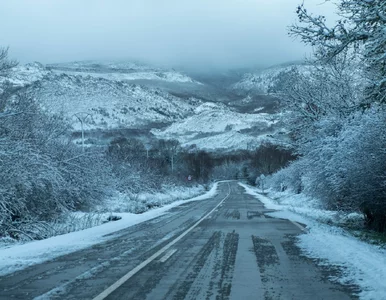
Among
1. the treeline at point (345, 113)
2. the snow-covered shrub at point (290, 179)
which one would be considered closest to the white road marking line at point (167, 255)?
the treeline at point (345, 113)

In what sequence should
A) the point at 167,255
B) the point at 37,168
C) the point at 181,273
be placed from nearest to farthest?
the point at 181,273, the point at 167,255, the point at 37,168

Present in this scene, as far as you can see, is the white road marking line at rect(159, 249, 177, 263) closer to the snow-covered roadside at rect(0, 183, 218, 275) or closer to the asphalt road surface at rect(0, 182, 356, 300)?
the asphalt road surface at rect(0, 182, 356, 300)

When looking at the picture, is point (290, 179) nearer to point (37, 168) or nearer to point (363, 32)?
point (37, 168)

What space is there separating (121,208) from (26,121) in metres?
9.81

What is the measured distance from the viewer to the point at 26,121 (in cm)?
1828

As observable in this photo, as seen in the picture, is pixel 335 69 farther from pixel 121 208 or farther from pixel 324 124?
pixel 121 208

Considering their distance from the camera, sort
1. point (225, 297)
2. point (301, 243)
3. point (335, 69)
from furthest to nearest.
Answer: point (335, 69) → point (301, 243) → point (225, 297)

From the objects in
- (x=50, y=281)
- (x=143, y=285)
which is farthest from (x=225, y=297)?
(x=50, y=281)

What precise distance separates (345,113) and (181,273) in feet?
24.7

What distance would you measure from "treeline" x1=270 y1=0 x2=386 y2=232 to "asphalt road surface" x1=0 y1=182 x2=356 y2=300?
3.53 m

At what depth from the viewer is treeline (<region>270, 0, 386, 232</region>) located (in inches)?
333

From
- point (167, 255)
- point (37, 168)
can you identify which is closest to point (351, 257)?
point (167, 255)

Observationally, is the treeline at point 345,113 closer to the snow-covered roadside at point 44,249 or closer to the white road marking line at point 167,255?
the white road marking line at point 167,255

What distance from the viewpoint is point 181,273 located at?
7590 mm
